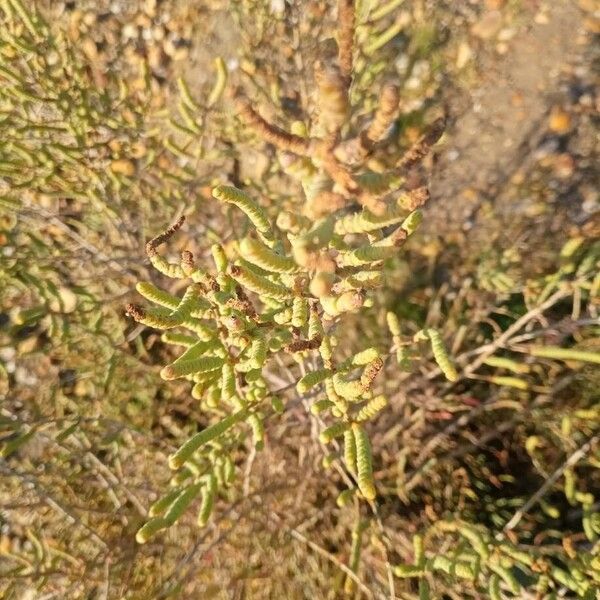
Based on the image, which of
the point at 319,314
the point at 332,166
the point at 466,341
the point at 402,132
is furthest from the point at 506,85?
the point at 332,166

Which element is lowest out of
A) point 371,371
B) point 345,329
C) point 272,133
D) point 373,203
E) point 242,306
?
point 345,329

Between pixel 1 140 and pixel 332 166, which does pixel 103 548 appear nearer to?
pixel 1 140

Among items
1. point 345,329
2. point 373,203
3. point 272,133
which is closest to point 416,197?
point 373,203

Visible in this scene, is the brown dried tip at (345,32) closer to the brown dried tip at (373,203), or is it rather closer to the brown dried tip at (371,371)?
the brown dried tip at (373,203)

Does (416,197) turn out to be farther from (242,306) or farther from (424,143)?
(242,306)

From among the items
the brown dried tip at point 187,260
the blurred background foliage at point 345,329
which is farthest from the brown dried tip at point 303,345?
the blurred background foliage at point 345,329

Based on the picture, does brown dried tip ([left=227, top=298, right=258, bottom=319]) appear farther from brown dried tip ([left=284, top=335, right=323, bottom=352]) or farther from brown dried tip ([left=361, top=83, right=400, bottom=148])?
brown dried tip ([left=361, top=83, right=400, bottom=148])
